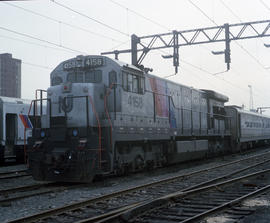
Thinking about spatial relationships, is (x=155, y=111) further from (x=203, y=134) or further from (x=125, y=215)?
(x=125, y=215)

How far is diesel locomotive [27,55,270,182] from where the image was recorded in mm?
9188

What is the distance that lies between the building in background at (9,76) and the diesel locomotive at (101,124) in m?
112

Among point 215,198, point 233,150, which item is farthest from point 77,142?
point 233,150

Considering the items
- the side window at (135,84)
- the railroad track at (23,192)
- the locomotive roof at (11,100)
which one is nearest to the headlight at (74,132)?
the railroad track at (23,192)

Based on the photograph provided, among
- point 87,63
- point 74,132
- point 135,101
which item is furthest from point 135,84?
point 74,132

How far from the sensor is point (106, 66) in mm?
10516

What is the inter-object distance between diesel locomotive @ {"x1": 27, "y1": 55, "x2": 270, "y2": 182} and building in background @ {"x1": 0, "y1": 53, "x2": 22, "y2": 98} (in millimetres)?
111604

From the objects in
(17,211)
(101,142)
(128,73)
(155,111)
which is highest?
(128,73)

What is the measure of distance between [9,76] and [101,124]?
11922 cm

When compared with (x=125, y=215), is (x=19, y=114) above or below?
above

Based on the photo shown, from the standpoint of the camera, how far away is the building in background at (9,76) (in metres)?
118

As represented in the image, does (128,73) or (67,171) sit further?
(128,73)

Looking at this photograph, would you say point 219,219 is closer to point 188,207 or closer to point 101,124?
point 188,207

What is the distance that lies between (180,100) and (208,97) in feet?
13.9
